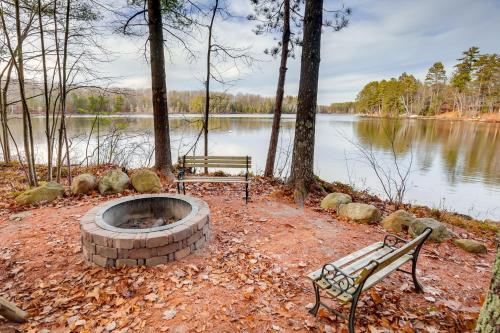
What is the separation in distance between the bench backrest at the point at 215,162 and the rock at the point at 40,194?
2.66 metres

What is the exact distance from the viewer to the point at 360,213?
4902mm

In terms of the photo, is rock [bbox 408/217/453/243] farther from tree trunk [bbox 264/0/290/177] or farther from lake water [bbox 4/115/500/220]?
tree trunk [bbox 264/0/290/177]

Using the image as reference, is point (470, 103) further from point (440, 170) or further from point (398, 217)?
point (398, 217)

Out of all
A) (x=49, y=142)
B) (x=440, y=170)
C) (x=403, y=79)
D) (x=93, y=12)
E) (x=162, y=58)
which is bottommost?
(x=440, y=170)

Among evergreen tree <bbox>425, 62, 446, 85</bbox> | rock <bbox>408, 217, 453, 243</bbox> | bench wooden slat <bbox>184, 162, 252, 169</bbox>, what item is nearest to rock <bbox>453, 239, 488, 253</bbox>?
rock <bbox>408, 217, 453, 243</bbox>

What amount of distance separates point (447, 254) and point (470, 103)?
5681 centimetres

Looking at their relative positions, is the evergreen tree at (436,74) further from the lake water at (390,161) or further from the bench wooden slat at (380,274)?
the bench wooden slat at (380,274)

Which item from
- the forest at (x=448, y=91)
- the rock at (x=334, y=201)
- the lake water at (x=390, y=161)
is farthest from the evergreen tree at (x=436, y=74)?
the rock at (x=334, y=201)

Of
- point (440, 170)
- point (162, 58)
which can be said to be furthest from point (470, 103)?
point (162, 58)

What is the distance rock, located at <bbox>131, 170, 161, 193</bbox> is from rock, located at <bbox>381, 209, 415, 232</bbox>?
4870 mm

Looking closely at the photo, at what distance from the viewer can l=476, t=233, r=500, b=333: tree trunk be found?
171 cm

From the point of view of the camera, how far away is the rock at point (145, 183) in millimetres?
5793

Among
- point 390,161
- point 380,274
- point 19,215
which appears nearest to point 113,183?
point 19,215

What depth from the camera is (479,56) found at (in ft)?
125
